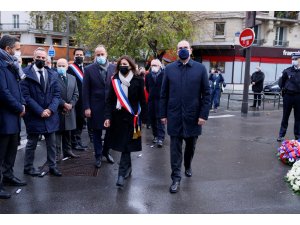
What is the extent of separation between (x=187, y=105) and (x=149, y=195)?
4.50ft

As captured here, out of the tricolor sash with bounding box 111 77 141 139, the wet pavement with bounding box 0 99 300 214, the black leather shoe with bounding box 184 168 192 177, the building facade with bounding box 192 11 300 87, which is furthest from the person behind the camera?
the building facade with bounding box 192 11 300 87

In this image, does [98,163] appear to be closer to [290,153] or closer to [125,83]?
[125,83]

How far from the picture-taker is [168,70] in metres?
5.03

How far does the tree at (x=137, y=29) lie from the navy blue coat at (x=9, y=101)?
703 inches

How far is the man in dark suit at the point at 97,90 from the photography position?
6.05 metres

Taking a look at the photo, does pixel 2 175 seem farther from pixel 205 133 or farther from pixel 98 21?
pixel 98 21

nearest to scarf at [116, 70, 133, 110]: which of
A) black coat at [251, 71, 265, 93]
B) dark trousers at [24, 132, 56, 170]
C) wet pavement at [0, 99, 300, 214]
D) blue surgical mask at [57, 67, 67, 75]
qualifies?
wet pavement at [0, 99, 300, 214]

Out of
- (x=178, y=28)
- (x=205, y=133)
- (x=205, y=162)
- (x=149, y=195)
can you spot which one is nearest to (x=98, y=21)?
(x=178, y=28)

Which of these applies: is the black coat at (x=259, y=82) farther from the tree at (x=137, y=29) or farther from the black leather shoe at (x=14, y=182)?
the black leather shoe at (x=14, y=182)

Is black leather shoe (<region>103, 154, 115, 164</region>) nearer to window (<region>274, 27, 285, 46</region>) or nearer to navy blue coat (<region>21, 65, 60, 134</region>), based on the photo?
navy blue coat (<region>21, 65, 60, 134</region>)

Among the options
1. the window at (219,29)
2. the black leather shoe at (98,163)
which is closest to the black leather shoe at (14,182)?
the black leather shoe at (98,163)

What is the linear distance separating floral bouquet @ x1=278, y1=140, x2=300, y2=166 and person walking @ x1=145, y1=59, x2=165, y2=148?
2548mm

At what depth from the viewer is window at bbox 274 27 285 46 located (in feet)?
123

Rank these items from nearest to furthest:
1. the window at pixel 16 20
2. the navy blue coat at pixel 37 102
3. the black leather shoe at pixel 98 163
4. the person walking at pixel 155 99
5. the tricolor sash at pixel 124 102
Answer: the tricolor sash at pixel 124 102, the navy blue coat at pixel 37 102, the black leather shoe at pixel 98 163, the person walking at pixel 155 99, the window at pixel 16 20
